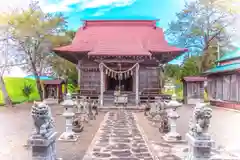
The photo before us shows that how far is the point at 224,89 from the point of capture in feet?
38.9

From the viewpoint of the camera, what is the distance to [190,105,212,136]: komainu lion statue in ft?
7.89

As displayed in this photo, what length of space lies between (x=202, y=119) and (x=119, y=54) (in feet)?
24.2

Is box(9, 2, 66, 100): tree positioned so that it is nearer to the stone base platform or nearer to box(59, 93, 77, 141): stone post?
the stone base platform

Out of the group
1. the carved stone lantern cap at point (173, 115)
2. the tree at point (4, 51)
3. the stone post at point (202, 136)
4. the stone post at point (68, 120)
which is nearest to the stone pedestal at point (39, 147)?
the stone post at point (202, 136)

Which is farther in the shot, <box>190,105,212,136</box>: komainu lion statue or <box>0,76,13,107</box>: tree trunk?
<box>0,76,13,107</box>: tree trunk

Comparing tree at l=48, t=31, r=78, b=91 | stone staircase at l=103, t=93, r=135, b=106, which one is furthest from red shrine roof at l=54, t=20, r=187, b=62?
stone staircase at l=103, t=93, r=135, b=106

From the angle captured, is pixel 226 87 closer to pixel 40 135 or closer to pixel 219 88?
pixel 219 88

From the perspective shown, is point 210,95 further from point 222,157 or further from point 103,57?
point 222,157

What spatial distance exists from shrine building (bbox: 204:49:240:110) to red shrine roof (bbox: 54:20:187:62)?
2508 mm

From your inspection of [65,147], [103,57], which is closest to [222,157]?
[65,147]

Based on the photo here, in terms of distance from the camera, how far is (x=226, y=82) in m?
11.6

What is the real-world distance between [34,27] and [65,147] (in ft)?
24.8

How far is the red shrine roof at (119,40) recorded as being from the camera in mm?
9961

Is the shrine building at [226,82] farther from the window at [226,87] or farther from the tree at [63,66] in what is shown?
the tree at [63,66]
